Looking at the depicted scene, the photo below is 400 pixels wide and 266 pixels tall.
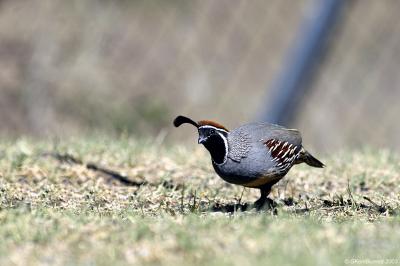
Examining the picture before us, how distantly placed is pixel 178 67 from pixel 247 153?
7084mm

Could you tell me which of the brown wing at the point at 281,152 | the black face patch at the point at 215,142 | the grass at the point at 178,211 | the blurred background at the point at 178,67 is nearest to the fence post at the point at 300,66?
the grass at the point at 178,211

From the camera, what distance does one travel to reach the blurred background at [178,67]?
40.4 ft

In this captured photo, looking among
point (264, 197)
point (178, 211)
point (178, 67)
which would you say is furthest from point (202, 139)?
point (178, 67)

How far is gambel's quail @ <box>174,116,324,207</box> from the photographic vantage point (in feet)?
20.3

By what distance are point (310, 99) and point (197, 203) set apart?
6.69 metres

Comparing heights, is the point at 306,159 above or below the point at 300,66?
below

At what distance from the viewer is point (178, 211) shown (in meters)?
6.13

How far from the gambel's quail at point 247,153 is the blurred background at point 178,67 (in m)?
5.33

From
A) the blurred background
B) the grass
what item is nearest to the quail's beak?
the grass

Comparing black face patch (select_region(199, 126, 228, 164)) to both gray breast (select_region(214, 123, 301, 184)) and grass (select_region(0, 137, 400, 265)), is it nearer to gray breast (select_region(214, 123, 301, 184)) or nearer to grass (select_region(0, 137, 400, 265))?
gray breast (select_region(214, 123, 301, 184))

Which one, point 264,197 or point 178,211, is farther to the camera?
point 264,197

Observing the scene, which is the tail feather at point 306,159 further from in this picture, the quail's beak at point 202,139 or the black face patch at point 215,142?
the quail's beak at point 202,139

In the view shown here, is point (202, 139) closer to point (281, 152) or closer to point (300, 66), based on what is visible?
point (281, 152)

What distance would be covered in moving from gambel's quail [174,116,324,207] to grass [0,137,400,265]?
0.78ft
